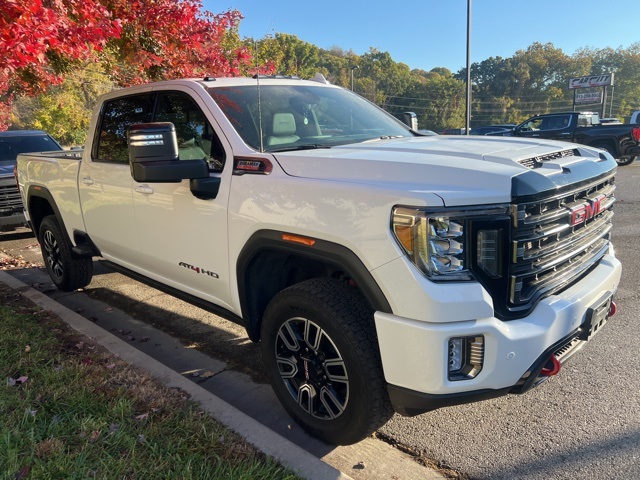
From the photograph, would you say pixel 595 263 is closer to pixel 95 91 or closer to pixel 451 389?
pixel 451 389

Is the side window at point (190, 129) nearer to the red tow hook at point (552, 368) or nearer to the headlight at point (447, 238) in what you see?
the headlight at point (447, 238)

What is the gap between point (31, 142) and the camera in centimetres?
976

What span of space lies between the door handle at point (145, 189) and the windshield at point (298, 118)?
83 cm

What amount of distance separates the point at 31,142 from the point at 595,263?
9916mm

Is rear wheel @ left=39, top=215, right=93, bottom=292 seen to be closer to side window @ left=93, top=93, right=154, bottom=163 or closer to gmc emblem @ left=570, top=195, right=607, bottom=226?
side window @ left=93, top=93, right=154, bottom=163

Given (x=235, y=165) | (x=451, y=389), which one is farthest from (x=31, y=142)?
(x=451, y=389)

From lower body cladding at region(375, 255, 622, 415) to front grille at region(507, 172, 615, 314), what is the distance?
0.10m

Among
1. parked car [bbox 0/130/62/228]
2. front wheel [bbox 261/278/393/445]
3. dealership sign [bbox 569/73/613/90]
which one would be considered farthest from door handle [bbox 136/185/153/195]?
dealership sign [bbox 569/73/613/90]

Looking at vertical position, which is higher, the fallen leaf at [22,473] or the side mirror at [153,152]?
the side mirror at [153,152]

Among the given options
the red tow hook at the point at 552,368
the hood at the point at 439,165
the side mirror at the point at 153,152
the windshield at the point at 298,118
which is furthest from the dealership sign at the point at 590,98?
the side mirror at the point at 153,152

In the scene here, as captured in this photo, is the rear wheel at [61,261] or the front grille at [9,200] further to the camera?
the front grille at [9,200]

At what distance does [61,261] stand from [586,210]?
5.09m

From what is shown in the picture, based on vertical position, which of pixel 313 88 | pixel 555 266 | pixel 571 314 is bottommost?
pixel 571 314

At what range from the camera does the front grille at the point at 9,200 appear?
27.2 ft
